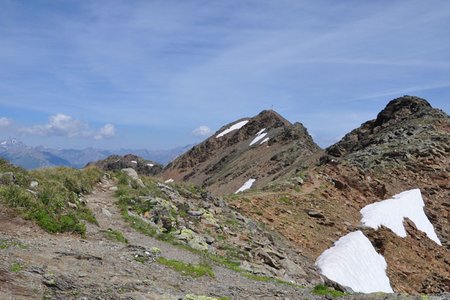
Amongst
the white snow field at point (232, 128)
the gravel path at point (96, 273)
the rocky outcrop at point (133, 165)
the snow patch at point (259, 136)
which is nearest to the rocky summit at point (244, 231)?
the gravel path at point (96, 273)

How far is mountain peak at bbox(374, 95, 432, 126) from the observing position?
6575 cm

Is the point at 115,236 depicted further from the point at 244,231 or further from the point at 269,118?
the point at 269,118

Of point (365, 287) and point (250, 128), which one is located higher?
point (250, 128)

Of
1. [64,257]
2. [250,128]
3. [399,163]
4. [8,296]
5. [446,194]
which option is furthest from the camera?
[250,128]

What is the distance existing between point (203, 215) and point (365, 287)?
1128cm

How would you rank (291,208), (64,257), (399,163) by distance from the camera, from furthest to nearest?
1. (399,163)
2. (291,208)
3. (64,257)

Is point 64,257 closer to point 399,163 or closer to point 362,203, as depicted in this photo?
point 362,203

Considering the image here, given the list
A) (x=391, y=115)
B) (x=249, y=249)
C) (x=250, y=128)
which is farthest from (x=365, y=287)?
(x=250, y=128)

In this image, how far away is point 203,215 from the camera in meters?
25.1

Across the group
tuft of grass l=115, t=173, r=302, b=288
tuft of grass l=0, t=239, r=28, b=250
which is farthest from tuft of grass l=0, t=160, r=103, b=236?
tuft of grass l=0, t=239, r=28, b=250

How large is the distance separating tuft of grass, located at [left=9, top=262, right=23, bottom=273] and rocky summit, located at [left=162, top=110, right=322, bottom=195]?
2117 inches

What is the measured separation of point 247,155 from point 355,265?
7363cm

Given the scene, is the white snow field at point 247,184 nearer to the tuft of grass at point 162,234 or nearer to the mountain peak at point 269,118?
the mountain peak at point 269,118

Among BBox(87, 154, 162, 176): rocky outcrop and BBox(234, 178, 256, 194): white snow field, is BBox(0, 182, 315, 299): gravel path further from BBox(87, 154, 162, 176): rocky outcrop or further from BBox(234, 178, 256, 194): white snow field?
BBox(87, 154, 162, 176): rocky outcrop
